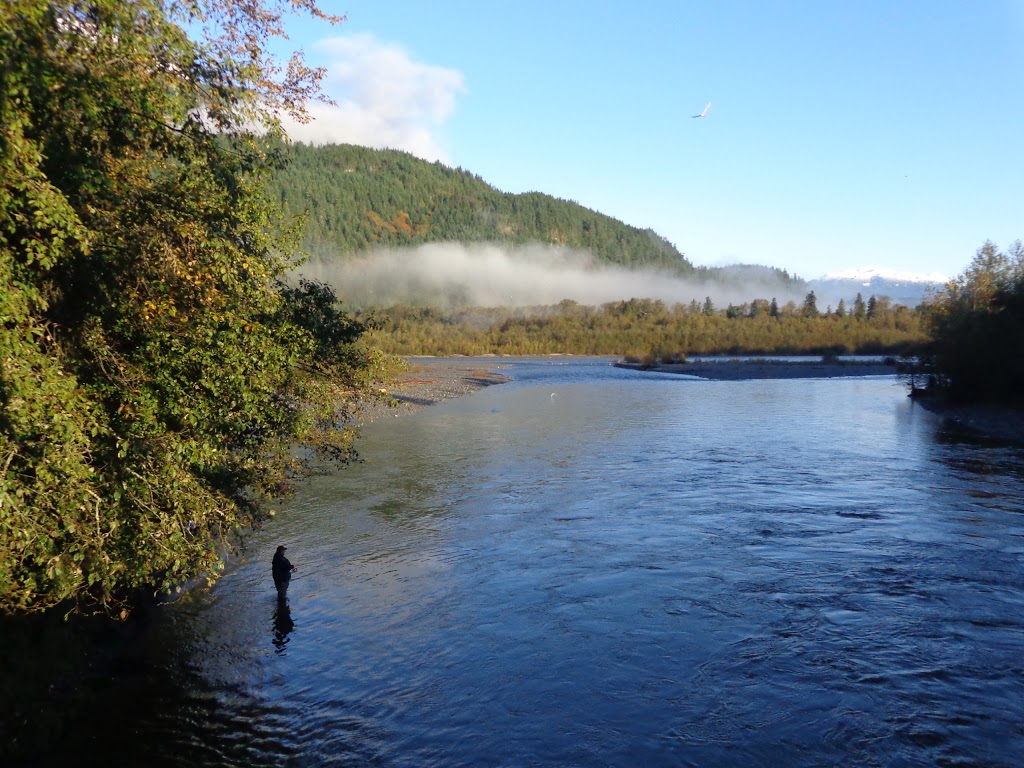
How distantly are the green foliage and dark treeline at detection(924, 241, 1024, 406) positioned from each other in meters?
57.5

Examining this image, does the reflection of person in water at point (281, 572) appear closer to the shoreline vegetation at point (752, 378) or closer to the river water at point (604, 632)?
the river water at point (604, 632)

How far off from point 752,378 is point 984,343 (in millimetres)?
65288

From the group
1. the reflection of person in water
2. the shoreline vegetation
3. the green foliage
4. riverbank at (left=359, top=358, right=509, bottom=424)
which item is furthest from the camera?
riverbank at (left=359, top=358, right=509, bottom=424)

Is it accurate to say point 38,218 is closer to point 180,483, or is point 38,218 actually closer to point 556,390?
point 180,483

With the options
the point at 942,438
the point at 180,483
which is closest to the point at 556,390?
the point at 942,438

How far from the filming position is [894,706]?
13867 mm

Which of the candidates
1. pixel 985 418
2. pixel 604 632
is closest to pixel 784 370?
pixel 985 418

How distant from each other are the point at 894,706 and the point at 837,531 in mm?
11793

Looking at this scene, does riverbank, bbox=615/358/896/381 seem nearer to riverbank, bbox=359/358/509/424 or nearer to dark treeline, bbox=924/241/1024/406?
riverbank, bbox=359/358/509/424

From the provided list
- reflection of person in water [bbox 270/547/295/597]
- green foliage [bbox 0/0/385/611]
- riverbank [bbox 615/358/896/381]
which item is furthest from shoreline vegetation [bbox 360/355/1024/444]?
green foliage [bbox 0/0/385/611]

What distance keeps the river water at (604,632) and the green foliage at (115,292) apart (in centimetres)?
Answer: 358

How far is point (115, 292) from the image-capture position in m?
11.3

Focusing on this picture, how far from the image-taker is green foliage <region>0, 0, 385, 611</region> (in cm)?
982

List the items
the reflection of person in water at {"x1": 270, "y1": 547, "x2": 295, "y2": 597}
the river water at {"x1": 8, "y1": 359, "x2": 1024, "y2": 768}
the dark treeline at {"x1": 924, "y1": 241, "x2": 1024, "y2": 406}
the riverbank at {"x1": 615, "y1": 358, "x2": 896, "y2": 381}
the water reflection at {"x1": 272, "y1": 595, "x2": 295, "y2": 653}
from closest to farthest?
the river water at {"x1": 8, "y1": 359, "x2": 1024, "y2": 768}, the water reflection at {"x1": 272, "y1": 595, "x2": 295, "y2": 653}, the reflection of person in water at {"x1": 270, "y1": 547, "x2": 295, "y2": 597}, the dark treeline at {"x1": 924, "y1": 241, "x2": 1024, "y2": 406}, the riverbank at {"x1": 615, "y1": 358, "x2": 896, "y2": 381}
